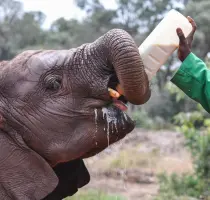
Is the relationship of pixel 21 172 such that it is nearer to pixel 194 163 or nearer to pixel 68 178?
pixel 68 178

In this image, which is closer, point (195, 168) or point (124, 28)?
point (195, 168)

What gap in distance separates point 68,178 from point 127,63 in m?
0.93

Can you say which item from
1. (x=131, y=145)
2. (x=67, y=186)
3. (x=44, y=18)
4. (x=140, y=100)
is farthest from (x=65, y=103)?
(x=44, y=18)

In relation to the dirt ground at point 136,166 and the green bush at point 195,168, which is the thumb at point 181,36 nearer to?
the green bush at point 195,168

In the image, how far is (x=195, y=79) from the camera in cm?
277

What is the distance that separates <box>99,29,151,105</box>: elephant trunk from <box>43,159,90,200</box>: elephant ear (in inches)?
27.2

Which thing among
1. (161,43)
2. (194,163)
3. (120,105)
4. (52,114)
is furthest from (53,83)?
(194,163)

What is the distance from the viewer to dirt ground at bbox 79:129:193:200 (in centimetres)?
1121

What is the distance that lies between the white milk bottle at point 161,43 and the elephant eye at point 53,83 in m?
0.45

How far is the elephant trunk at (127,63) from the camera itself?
2.26 meters

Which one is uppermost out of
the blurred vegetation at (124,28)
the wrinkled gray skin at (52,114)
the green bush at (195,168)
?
the wrinkled gray skin at (52,114)

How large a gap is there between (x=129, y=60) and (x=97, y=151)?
59 cm

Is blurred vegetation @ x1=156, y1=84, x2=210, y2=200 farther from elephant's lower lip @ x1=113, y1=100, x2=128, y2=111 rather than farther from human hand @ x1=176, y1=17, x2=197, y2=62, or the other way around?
elephant's lower lip @ x1=113, y1=100, x2=128, y2=111

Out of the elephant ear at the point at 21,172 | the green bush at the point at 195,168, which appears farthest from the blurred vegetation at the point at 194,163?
the elephant ear at the point at 21,172
